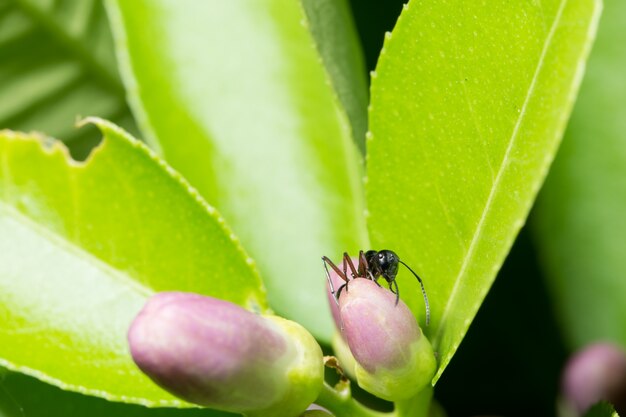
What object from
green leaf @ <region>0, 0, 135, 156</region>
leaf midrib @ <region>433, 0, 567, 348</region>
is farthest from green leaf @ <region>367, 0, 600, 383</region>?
green leaf @ <region>0, 0, 135, 156</region>

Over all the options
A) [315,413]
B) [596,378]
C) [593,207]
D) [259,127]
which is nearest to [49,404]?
[315,413]

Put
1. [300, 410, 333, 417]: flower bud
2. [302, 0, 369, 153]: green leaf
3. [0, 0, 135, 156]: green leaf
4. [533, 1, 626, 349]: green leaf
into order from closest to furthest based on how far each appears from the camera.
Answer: [300, 410, 333, 417]: flower bud < [302, 0, 369, 153]: green leaf < [533, 1, 626, 349]: green leaf < [0, 0, 135, 156]: green leaf

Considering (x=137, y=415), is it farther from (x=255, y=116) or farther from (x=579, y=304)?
(x=579, y=304)

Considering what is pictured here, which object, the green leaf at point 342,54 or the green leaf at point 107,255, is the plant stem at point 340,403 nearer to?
the green leaf at point 107,255

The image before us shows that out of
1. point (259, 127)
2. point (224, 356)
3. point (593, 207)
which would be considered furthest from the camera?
point (593, 207)

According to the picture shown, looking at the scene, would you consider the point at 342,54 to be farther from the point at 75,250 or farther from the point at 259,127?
the point at 75,250

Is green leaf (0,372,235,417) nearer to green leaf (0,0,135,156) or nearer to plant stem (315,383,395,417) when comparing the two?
plant stem (315,383,395,417)

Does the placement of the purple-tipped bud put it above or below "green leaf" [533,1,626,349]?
below

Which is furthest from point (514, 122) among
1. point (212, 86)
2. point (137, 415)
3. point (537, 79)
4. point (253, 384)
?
point (212, 86)
